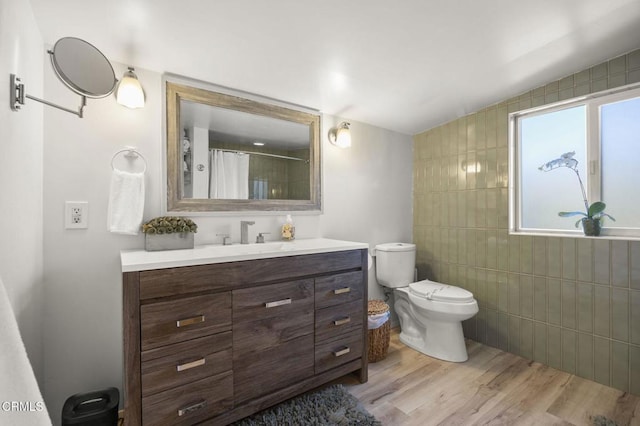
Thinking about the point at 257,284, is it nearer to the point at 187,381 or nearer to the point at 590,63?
the point at 187,381

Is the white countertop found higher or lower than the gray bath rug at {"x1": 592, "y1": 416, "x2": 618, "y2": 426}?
higher

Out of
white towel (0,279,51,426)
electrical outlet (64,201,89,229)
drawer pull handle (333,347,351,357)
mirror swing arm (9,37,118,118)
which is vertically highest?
mirror swing arm (9,37,118,118)

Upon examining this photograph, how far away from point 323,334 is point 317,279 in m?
0.33

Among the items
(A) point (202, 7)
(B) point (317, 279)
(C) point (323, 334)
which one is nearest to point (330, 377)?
(C) point (323, 334)

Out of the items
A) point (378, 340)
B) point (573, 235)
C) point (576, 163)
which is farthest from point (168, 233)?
point (576, 163)

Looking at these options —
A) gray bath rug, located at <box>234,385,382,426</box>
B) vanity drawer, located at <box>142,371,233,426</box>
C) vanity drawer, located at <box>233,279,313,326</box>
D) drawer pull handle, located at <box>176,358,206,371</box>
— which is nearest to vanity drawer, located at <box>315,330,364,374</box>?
gray bath rug, located at <box>234,385,382,426</box>

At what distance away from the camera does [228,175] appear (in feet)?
6.21

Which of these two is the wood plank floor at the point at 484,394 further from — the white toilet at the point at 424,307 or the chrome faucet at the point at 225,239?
the chrome faucet at the point at 225,239

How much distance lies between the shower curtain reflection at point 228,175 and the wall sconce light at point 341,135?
0.76 metres

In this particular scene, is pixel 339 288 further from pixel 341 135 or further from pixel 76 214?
pixel 76 214

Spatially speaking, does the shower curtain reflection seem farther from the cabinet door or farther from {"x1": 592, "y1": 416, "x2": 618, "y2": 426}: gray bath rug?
{"x1": 592, "y1": 416, "x2": 618, "y2": 426}: gray bath rug

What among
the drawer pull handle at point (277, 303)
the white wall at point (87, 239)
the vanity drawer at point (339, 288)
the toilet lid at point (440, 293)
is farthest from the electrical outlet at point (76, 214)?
the toilet lid at point (440, 293)

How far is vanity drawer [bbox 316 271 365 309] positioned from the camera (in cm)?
169

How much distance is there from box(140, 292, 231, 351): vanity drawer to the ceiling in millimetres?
1249
